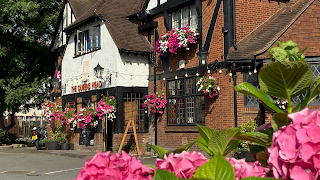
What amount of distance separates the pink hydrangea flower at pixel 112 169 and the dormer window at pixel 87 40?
19.3 metres

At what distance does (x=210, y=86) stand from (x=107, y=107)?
18.2ft

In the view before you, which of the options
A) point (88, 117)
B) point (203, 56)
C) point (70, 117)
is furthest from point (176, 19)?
point (70, 117)

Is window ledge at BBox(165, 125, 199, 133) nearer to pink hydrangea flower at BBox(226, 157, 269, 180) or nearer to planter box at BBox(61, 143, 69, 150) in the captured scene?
planter box at BBox(61, 143, 69, 150)

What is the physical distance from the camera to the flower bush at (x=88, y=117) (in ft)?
66.4

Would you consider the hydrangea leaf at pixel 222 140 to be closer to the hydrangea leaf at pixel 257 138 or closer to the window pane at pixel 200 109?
the hydrangea leaf at pixel 257 138

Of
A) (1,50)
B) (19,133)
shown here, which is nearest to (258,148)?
(1,50)

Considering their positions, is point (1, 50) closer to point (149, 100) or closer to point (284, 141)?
point (149, 100)

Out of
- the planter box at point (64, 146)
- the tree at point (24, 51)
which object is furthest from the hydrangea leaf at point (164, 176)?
the tree at point (24, 51)

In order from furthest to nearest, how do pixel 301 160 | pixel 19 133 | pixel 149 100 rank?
1. pixel 19 133
2. pixel 149 100
3. pixel 301 160

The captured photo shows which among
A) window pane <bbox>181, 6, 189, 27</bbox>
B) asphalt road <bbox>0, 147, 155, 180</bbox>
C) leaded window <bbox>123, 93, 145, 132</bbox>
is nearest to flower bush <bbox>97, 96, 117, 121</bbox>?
leaded window <bbox>123, 93, 145, 132</bbox>

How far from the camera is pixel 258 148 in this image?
179cm

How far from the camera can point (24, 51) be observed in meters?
27.1

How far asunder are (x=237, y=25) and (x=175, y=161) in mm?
14314

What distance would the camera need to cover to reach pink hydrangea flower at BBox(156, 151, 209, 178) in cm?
135
